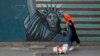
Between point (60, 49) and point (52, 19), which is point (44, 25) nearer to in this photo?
point (52, 19)

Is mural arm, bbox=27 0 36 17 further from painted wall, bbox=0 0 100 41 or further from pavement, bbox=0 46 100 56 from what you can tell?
pavement, bbox=0 46 100 56

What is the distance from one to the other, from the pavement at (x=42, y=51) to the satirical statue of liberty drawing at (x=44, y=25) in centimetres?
69

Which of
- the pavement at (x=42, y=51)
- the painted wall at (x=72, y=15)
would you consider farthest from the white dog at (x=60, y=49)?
the painted wall at (x=72, y=15)

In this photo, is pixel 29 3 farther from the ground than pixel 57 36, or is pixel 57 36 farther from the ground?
pixel 29 3

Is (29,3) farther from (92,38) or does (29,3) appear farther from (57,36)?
(92,38)

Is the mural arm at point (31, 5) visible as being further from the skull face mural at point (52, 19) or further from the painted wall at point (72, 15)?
the skull face mural at point (52, 19)

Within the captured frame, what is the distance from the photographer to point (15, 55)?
15.5 metres

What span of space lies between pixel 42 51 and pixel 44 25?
1458 millimetres

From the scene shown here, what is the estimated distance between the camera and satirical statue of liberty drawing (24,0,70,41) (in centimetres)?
1709

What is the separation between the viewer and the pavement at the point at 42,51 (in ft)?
51.4

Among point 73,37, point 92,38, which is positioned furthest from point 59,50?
point 92,38

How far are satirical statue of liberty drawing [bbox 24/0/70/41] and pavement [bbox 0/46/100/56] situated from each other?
27.1 inches

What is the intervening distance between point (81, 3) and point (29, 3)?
2200 millimetres

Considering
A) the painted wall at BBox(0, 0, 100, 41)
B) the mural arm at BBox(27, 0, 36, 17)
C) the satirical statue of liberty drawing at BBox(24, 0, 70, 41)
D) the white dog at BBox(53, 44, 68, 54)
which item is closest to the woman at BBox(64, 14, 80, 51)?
the white dog at BBox(53, 44, 68, 54)
